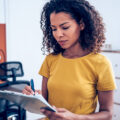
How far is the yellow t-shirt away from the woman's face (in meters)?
0.11

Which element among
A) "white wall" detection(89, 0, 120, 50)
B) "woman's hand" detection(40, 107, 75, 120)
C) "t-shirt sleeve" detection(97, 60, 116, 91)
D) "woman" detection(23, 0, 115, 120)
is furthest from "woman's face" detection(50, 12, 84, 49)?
"white wall" detection(89, 0, 120, 50)

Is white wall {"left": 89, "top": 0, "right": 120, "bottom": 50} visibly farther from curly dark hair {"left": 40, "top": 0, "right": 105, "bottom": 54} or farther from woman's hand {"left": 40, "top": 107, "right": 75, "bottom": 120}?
woman's hand {"left": 40, "top": 107, "right": 75, "bottom": 120}

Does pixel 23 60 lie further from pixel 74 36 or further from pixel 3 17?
pixel 74 36

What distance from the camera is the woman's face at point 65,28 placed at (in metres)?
0.99

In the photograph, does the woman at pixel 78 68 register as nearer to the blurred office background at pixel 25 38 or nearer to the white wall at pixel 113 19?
the blurred office background at pixel 25 38

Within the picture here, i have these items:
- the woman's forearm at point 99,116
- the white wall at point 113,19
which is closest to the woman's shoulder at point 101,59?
the woman's forearm at point 99,116

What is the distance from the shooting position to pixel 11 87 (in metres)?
1.93

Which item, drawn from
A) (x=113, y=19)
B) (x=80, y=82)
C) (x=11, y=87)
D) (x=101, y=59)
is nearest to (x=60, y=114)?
(x=80, y=82)

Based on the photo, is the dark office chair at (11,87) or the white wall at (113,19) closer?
the dark office chair at (11,87)

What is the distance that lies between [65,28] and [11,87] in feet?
3.79

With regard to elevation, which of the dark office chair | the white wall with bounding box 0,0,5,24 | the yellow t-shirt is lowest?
the dark office chair

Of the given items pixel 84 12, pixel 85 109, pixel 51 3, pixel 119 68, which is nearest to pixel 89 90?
pixel 85 109

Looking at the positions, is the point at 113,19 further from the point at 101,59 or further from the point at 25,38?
the point at 101,59

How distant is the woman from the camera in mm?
956
